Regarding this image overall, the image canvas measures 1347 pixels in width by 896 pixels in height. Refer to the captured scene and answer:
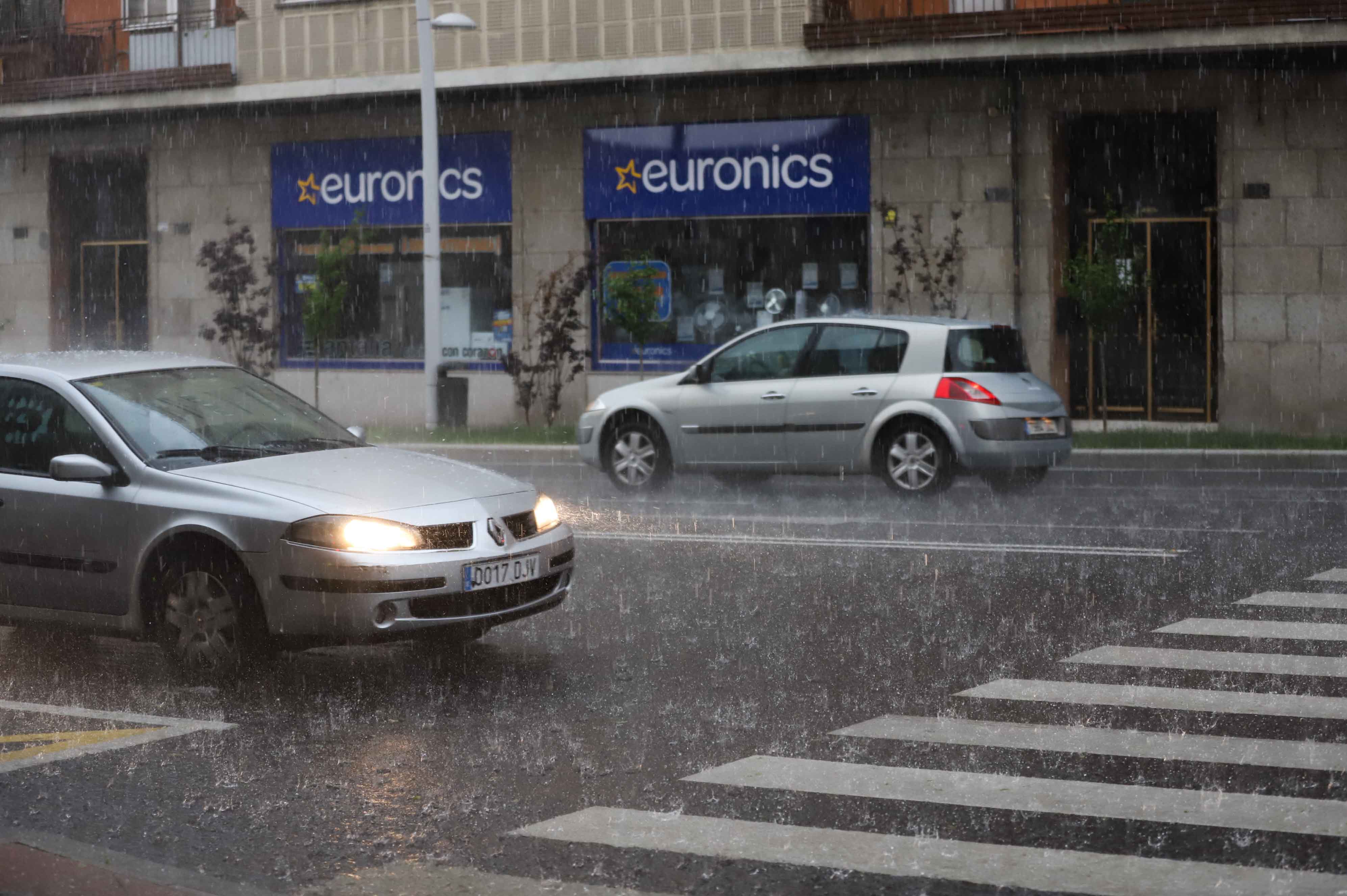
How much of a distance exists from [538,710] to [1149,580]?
14.7ft

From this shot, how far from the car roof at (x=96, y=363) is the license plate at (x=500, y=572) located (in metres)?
2.03

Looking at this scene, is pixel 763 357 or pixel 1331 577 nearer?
pixel 1331 577

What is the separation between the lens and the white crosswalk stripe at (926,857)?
4.52 metres

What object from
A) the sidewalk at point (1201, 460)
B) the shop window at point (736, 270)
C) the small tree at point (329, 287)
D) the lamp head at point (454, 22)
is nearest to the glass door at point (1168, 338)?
the shop window at point (736, 270)

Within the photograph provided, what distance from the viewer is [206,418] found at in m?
7.92

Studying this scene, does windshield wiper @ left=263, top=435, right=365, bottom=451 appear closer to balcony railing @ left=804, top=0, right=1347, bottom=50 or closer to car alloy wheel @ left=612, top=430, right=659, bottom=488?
car alloy wheel @ left=612, top=430, right=659, bottom=488

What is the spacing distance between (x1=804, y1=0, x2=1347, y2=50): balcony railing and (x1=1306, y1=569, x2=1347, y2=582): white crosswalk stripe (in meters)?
11.4

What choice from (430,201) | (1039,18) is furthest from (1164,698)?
(430,201)

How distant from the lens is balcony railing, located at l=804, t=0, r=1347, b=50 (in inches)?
777

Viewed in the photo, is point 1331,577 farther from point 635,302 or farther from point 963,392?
point 635,302

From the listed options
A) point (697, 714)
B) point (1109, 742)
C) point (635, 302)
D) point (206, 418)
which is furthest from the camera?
point (635, 302)

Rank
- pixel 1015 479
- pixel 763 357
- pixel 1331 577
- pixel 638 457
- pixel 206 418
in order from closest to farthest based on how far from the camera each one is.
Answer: pixel 206 418 < pixel 1331 577 < pixel 1015 479 < pixel 763 357 < pixel 638 457

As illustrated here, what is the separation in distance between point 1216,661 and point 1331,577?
2.72 meters

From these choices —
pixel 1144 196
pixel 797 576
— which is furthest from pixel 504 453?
pixel 797 576
